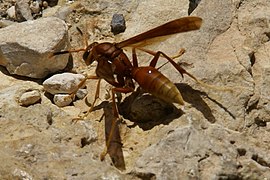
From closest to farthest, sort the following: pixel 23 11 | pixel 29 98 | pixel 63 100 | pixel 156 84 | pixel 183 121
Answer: pixel 183 121
pixel 156 84
pixel 29 98
pixel 63 100
pixel 23 11

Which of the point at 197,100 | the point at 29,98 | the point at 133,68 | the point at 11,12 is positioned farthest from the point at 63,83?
the point at 11,12

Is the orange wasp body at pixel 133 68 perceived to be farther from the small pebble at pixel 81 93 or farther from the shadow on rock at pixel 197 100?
the small pebble at pixel 81 93

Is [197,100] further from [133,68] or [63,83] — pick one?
[63,83]

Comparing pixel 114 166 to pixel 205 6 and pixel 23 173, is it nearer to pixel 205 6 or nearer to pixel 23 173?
pixel 23 173

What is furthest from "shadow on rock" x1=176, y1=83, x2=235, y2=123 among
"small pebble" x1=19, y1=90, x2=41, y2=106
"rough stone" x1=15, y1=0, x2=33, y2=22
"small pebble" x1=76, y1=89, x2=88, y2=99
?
"rough stone" x1=15, y1=0, x2=33, y2=22

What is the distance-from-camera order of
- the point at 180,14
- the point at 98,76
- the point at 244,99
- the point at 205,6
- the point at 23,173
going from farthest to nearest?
the point at 180,14 → the point at 205,6 → the point at 98,76 → the point at 244,99 → the point at 23,173

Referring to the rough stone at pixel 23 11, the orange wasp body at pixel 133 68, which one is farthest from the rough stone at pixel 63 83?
the rough stone at pixel 23 11

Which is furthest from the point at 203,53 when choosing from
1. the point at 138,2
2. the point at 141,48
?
the point at 138,2
